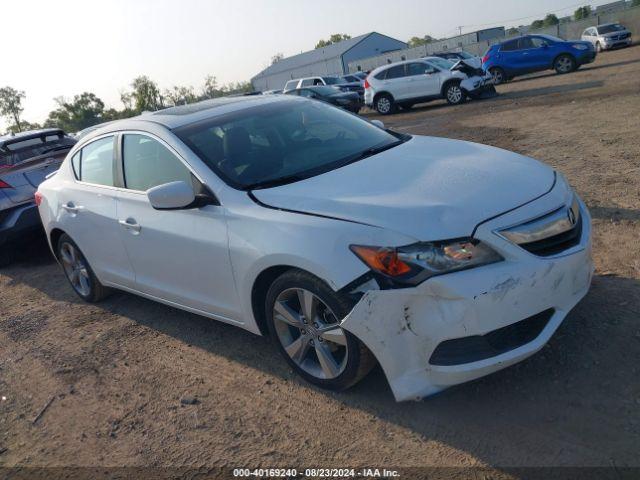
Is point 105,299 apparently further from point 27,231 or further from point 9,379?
point 27,231

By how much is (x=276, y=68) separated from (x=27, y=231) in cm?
8526

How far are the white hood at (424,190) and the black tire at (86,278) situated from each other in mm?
2498

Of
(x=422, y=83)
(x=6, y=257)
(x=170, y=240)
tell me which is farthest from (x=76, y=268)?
(x=422, y=83)

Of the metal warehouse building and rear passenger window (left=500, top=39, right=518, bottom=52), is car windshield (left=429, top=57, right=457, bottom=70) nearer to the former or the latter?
rear passenger window (left=500, top=39, right=518, bottom=52)

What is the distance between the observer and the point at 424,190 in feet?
10.2

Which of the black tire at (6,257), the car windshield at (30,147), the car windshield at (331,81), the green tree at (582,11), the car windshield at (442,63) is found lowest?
the black tire at (6,257)

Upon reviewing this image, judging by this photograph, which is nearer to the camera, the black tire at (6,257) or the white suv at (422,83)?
the black tire at (6,257)

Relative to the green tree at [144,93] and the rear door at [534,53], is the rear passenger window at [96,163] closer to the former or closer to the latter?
the rear door at [534,53]

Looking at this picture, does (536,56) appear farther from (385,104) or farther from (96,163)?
(96,163)

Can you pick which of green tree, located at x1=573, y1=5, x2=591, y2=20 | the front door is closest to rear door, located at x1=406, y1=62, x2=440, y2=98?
the front door

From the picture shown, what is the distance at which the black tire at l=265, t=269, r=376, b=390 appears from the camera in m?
2.96

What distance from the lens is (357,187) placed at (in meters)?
3.27

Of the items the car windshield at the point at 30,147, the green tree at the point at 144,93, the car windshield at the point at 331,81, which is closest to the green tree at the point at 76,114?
the green tree at the point at 144,93

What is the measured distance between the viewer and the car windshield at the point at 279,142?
3.70 metres
